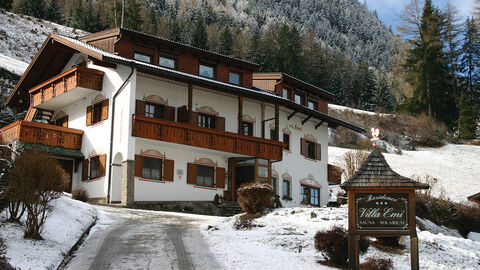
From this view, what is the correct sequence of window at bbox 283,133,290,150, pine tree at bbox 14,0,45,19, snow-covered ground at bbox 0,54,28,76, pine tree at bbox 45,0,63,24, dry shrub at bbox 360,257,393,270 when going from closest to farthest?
dry shrub at bbox 360,257,393,270 → window at bbox 283,133,290,150 → snow-covered ground at bbox 0,54,28,76 → pine tree at bbox 14,0,45,19 → pine tree at bbox 45,0,63,24

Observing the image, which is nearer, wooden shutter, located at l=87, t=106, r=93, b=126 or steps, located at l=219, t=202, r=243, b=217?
steps, located at l=219, t=202, r=243, b=217

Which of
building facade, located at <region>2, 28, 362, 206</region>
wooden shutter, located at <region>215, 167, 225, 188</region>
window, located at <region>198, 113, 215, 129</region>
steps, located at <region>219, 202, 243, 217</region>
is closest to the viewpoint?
building facade, located at <region>2, 28, 362, 206</region>

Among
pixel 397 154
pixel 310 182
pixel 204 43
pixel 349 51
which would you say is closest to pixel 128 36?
pixel 310 182

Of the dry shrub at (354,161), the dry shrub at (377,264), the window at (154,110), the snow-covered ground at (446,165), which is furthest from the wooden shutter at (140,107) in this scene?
the snow-covered ground at (446,165)

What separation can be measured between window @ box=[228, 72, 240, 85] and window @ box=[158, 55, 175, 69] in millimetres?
4074

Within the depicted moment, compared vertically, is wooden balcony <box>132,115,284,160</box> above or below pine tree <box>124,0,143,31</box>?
below

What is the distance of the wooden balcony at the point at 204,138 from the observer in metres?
28.1

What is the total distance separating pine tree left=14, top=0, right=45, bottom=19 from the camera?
278ft

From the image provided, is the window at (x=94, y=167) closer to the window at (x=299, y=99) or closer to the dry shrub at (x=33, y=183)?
the window at (x=299, y=99)

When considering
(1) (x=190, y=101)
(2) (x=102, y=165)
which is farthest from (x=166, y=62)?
(2) (x=102, y=165)

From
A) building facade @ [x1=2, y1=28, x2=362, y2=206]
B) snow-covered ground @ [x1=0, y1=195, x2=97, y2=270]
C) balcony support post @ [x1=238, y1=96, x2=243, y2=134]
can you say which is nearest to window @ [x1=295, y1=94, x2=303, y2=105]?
building facade @ [x1=2, y1=28, x2=362, y2=206]

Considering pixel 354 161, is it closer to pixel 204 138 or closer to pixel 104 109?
pixel 204 138

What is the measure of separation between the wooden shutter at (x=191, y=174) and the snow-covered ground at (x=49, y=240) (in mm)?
11414

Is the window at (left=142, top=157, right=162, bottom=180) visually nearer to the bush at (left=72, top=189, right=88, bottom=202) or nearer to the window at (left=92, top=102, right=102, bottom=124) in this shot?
the bush at (left=72, top=189, right=88, bottom=202)
